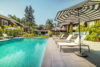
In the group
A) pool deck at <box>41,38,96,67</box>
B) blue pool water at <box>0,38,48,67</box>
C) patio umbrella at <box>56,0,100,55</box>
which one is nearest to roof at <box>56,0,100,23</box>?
patio umbrella at <box>56,0,100,55</box>

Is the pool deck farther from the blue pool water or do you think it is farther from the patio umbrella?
→ the patio umbrella

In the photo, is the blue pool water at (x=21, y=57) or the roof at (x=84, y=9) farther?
the blue pool water at (x=21, y=57)

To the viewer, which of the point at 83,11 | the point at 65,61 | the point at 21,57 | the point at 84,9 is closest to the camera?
the point at 65,61

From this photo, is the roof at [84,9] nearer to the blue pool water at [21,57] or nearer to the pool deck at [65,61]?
the pool deck at [65,61]

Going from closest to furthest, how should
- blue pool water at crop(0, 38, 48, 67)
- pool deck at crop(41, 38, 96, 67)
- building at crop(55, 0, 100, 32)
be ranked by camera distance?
pool deck at crop(41, 38, 96, 67) < building at crop(55, 0, 100, 32) < blue pool water at crop(0, 38, 48, 67)

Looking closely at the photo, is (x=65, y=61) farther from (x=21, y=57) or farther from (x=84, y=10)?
(x=21, y=57)

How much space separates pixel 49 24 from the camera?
37.9m

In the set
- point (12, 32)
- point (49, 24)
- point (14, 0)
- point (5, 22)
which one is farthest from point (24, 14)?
point (14, 0)

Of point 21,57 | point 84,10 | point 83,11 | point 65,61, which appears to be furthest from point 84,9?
point 21,57

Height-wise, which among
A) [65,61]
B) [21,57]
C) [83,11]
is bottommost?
[21,57]

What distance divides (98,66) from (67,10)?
2.76m

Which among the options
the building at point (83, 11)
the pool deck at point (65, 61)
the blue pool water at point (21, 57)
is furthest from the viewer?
the blue pool water at point (21, 57)

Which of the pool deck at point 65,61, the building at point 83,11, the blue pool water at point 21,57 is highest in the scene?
the building at point 83,11

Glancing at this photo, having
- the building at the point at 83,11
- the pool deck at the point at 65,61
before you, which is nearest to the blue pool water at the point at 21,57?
the pool deck at the point at 65,61
